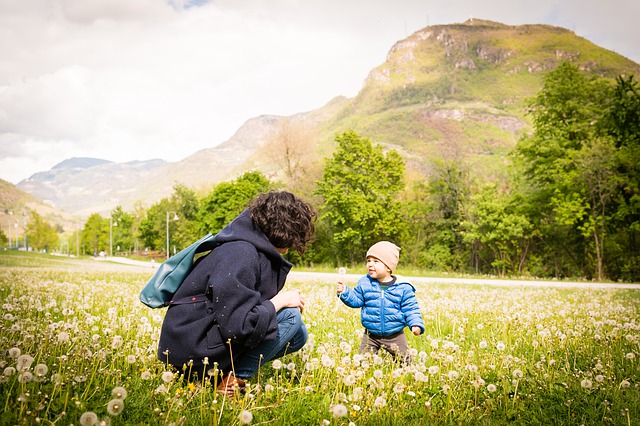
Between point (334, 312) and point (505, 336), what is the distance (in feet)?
9.68

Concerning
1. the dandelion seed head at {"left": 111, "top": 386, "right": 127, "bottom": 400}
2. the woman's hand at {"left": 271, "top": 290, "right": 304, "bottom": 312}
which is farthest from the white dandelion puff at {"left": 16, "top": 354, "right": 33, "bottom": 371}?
the woman's hand at {"left": 271, "top": 290, "right": 304, "bottom": 312}

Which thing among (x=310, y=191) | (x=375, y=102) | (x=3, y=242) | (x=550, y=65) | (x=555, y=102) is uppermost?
(x=550, y=65)

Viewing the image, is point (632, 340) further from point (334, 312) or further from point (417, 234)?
point (417, 234)

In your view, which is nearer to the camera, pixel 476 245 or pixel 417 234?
pixel 476 245

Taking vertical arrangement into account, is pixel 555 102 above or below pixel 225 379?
above

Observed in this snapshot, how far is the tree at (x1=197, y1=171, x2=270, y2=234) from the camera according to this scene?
Result: 5291 centimetres

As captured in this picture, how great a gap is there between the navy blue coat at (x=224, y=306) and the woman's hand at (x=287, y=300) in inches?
4.5

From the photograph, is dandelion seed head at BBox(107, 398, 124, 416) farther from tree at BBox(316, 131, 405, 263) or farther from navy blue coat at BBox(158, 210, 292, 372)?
tree at BBox(316, 131, 405, 263)

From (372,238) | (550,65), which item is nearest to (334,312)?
(372,238)

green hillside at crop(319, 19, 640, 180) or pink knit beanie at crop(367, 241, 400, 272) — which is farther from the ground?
green hillside at crop(319, 19, 640, 180)

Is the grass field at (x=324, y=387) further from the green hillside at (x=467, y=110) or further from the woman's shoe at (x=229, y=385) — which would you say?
the green hillside at (x=467, y=110)

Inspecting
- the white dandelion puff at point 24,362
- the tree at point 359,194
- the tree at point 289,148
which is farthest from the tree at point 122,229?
the white dandelion puff at point 24,362

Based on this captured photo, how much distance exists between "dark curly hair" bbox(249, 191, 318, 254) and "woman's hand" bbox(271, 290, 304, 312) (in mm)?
408

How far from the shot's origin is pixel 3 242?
123250mm
